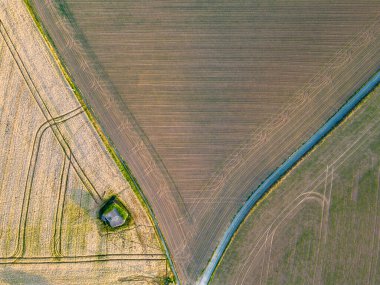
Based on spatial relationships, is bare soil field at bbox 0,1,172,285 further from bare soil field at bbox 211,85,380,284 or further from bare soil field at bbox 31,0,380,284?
bare soil field at bbox 211,85,380,284

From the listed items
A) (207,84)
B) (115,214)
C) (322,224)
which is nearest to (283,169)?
(322,224)

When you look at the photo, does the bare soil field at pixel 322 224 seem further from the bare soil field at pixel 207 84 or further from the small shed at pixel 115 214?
the small shed at pixel 115 214

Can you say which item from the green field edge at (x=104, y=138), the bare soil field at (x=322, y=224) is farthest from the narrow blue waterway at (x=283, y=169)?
the green field edge at (x=104, y=138)

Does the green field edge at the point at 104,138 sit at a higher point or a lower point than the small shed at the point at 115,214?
higher

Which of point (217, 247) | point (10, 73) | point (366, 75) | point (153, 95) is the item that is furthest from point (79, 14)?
point (366, 75)

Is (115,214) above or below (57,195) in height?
below

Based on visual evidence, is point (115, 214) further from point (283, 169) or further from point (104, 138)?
point (283, 169)
